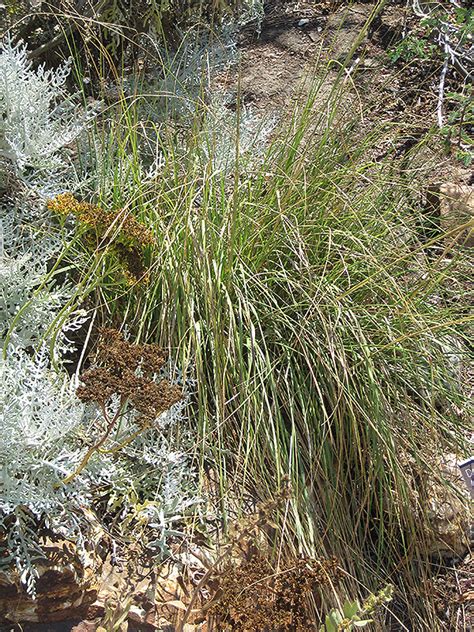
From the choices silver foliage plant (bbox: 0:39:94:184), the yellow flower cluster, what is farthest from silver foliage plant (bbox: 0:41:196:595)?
the yellow flower cluster

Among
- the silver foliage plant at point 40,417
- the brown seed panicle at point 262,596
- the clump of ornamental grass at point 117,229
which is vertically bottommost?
the brown seed panicle at point 262,596

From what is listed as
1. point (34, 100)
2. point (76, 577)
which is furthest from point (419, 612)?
point (34, 100)

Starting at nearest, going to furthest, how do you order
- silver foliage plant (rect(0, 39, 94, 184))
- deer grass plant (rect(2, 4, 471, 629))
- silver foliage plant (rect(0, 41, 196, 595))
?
silver foliage plant (rect(0, 41, 196, 595)), deer grass plant (rect(2, 4, 471, 629)), silver foliage plant (rect(0, 39, 94, 184))

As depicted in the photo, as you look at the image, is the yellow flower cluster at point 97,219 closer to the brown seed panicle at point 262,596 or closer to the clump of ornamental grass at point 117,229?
the clump of ornamental grass at point 117,229

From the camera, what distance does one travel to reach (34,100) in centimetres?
272

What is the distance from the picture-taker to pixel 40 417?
1.98 meters

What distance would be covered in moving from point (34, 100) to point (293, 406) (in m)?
1.42

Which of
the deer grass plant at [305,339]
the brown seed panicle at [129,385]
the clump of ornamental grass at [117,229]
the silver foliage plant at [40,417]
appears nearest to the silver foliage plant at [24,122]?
the silver foliage plant at [40,417]

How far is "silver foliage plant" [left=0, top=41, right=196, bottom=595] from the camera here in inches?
76.4

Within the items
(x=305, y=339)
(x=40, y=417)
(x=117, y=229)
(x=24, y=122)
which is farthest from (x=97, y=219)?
(x=305, y=339)

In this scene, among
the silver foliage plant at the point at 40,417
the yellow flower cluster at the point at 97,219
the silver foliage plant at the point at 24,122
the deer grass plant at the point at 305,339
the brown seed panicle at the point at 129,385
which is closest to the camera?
the brown seed panicle at the point at 129,385

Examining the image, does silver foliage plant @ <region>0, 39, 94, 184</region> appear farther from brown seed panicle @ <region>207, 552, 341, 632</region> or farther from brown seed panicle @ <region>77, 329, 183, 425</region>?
brown seed panicle @ <region>207, 552, 341, 632</region>

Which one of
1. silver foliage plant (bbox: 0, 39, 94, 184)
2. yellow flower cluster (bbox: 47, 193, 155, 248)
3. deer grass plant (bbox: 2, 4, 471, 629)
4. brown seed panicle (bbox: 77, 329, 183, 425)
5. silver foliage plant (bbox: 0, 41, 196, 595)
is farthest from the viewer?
silver foliage plant (bbox: 0, 39, 94, 184)

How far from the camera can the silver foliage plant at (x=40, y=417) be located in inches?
76.4
